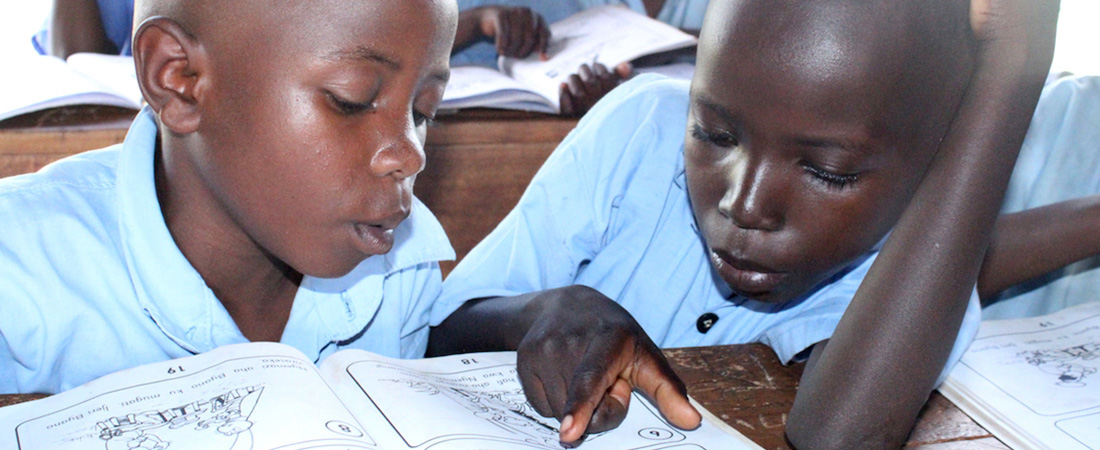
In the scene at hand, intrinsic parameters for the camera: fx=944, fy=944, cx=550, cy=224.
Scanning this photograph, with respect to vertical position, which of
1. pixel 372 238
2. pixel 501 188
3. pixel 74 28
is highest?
pixel 372 238

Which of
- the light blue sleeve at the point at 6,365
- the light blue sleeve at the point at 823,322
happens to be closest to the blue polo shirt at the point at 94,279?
the light blue sleeve at the point at 6,365

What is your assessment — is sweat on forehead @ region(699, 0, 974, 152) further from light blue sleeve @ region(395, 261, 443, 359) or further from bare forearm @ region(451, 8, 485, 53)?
bare forearm @ region(451, 8, 485, 53)

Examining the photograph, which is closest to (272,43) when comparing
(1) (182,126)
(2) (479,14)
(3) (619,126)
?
(1) (182,126)

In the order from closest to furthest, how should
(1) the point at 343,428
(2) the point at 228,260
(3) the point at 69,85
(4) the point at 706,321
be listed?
(1) the point at 343,428 → (2) the point at 228,260 → (4) the point at 706,321 → (3) the point at 69,85

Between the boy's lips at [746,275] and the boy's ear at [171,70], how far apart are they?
49 centimetres

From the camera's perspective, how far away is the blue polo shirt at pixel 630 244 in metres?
1.02

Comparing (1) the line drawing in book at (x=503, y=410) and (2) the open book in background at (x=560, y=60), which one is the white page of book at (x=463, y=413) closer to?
(1) the line drawing in book at (x=503, y=410)

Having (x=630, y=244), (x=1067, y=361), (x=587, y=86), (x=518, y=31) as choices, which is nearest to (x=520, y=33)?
(x=518, y=31)

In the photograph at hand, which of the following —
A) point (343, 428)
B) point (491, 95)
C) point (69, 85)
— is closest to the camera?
point (343, 428)

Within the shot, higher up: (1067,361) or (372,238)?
(372,238)

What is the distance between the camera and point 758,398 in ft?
2.58

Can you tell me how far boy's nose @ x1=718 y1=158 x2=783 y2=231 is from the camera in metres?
0.82

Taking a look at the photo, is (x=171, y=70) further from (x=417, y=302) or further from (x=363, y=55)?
(x=417, y=302)

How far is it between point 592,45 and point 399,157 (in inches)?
40.8
